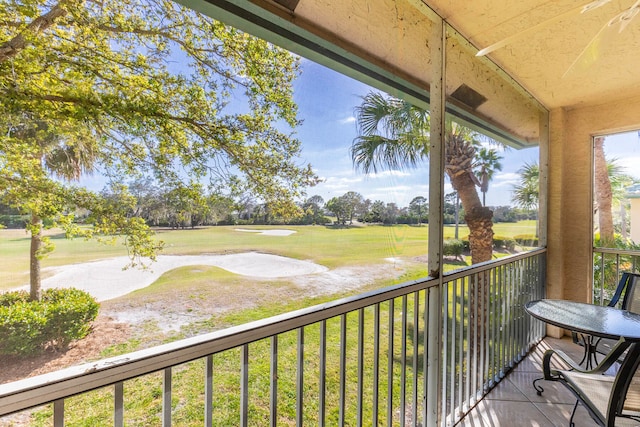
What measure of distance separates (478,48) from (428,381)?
94.2 inches

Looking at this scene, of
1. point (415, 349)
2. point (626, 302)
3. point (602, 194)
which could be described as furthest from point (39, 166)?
point (602, 194)

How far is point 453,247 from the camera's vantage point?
221 centimetres

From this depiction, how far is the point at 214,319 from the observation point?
106 cm

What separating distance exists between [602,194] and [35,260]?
201 inches

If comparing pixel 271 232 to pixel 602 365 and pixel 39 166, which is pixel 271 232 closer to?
pixel 39 166

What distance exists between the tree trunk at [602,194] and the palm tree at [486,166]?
5.05ft

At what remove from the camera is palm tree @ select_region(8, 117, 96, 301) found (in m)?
0.73

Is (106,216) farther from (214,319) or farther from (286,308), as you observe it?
(286,308)

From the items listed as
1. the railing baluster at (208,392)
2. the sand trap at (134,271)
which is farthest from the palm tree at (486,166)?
the railing baluster at (208,392)

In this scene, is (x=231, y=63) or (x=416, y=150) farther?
(x=416, y=150)

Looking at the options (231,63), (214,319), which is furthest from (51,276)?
(231,63)

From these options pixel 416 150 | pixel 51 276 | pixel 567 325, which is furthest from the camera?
pixel 416 150

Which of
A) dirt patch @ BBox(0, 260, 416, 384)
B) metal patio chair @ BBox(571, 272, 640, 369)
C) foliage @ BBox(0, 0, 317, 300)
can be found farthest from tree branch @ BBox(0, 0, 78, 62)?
metal patio chair @ BBox(571, 272, 640, 369)

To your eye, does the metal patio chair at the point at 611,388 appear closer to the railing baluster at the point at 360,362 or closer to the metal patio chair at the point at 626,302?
the metal patio chair at the point at 626,302
